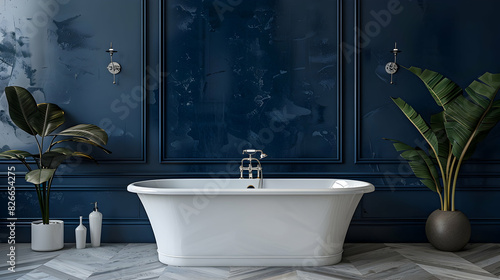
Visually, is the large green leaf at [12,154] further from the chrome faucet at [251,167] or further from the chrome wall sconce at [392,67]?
the chrome wall sconce at [392,67]

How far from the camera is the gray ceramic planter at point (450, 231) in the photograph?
2984 mm

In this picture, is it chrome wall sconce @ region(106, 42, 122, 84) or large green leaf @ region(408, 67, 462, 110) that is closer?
large green leaf @ region(408, 67, 462, 110)

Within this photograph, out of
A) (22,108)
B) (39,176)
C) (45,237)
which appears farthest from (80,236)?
(22,108)

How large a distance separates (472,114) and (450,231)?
2.77ft

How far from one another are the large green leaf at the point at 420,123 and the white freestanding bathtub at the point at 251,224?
739mm

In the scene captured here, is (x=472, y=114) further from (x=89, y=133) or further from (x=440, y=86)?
(x=89, y=133)

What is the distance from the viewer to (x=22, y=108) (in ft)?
9.62

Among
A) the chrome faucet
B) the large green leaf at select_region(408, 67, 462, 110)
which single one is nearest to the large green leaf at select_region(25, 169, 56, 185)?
the chrome faucet

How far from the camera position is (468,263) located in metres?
2.75

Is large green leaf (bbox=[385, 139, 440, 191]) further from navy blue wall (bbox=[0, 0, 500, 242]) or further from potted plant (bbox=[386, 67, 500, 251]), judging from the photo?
navy blue wall (bbox=[0, 0, 500, 242])

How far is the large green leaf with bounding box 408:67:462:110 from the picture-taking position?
118 inches

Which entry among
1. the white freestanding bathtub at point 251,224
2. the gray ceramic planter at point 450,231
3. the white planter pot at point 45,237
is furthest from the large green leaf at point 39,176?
the gray ceramic planter at point 450,231

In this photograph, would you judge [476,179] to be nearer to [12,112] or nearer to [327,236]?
[327,236]

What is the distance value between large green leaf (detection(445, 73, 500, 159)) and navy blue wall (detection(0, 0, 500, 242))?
0.44 m
